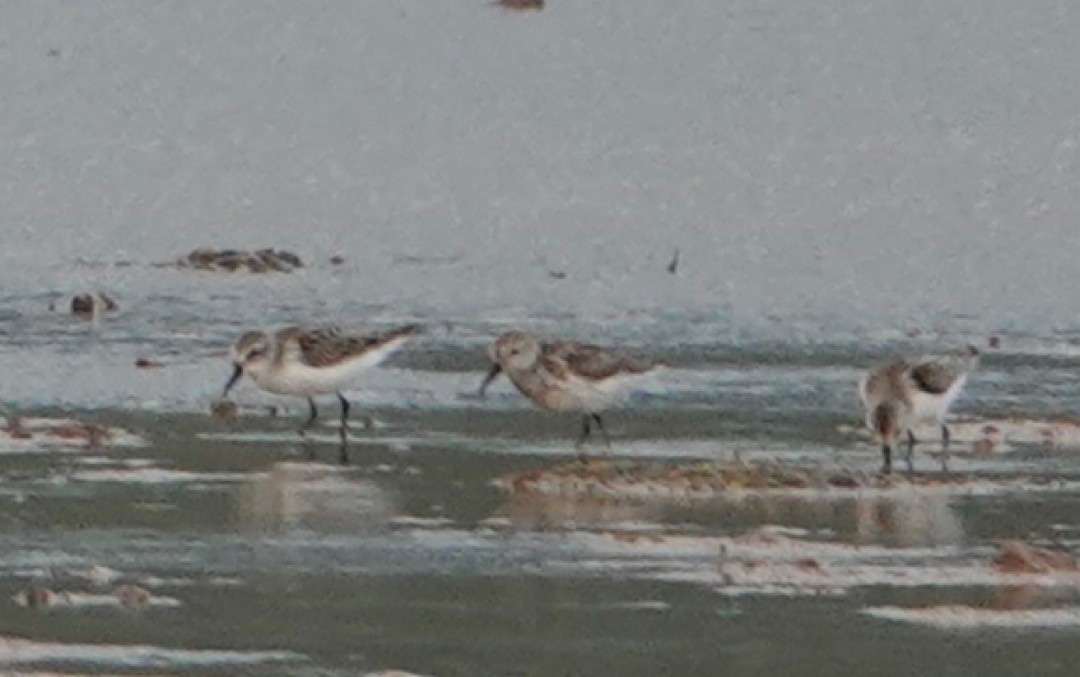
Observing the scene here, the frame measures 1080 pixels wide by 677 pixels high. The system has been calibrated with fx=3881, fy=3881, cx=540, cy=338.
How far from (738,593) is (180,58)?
59.2 ft

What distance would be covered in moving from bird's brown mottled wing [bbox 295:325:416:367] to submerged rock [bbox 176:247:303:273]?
3695mm

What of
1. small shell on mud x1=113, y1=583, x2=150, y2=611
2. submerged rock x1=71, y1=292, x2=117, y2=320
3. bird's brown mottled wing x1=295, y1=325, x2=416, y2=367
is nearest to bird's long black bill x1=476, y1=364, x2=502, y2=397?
bird's brown mottled wing x1=295, y1=325, x2=416, y2=367

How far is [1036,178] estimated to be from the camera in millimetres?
23625

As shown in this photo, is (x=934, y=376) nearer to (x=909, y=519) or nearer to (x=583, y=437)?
(x=583, y=437)

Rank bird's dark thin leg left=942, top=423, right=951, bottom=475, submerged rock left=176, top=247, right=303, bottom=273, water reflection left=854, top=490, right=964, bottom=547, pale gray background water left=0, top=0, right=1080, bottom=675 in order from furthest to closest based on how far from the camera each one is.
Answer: submerged rock left=176, top=247, right=303, bottom=273 < bird's dark thin leg left=942, top=423, right=951, bottom=475 < water reflection left=854, top=490, right=964, bottom=547 < pale gray background water left=0, top=0, right=1080, bottom=675

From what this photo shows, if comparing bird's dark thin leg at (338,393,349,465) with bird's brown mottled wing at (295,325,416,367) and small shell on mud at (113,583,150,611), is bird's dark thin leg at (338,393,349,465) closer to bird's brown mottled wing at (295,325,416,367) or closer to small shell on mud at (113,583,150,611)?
bird's brown mottled wing at (295,325,416,367)

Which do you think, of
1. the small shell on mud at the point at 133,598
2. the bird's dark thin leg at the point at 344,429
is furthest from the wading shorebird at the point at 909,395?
the small shell on mud at the point at 133,598

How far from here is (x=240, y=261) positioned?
19.8 metres

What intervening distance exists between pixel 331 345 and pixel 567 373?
42.7 inches

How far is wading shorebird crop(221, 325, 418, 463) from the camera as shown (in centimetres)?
1525

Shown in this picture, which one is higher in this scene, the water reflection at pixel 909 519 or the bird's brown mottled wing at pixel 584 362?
the bird's brown mottled wing at pixel 584 362

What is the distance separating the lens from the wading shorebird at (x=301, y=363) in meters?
15.2

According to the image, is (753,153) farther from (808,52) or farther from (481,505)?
(481,505)

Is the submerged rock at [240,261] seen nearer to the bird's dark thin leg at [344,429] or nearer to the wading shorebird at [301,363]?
the wading shorebird at [301,363]
